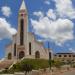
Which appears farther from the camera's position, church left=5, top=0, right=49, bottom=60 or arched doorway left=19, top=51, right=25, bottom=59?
church left=5, top=0, right=49, bottom=60

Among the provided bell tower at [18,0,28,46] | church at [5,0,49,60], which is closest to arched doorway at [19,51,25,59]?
church at [5,0,49,60]

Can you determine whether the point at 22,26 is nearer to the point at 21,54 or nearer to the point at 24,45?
the point at 24,45

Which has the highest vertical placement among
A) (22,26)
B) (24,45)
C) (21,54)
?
(22,26)

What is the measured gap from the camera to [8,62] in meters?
91.9

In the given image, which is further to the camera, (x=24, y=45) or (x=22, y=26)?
(x=24, y=45)

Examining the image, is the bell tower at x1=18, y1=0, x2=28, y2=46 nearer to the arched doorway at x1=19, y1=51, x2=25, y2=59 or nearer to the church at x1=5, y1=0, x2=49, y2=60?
the church at x1=5, y1=0, x2=49, y2=60

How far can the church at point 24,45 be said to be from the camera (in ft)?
331

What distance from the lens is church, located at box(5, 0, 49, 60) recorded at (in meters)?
101

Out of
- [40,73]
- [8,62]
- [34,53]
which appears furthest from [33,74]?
[34,53]

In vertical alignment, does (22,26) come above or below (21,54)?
above

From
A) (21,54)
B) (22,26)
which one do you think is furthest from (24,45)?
(22,26)

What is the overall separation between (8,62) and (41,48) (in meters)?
13.8

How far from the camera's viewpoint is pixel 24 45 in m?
101

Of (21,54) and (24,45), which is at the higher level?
(24,45)
